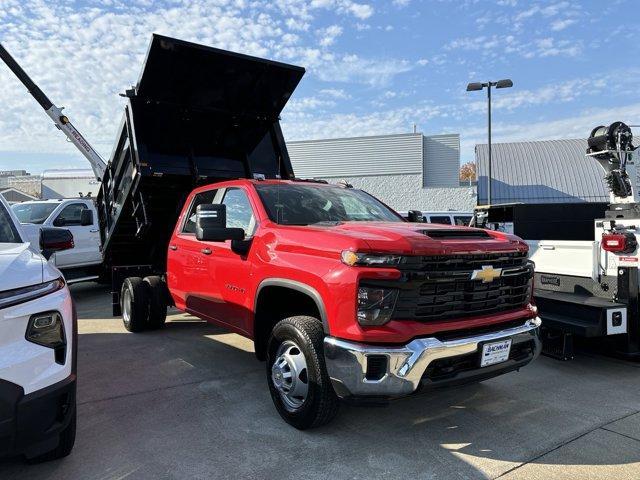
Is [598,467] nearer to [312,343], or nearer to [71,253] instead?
[312,343]

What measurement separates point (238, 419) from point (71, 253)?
8.13 metres

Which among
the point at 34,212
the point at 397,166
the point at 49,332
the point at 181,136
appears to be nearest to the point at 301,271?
the point at 49,332

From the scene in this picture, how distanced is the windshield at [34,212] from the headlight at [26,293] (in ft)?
28.6

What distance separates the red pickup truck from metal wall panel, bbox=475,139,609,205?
91.6 feet

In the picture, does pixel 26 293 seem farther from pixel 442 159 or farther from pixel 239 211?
pixel 442 159

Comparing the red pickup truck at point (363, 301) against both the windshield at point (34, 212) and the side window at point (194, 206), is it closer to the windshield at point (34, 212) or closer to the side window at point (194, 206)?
the side window at point (194, 206)

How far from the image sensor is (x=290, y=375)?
372 cm

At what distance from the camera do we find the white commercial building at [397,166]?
3064 centimetres

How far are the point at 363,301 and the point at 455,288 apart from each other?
0.71 metres

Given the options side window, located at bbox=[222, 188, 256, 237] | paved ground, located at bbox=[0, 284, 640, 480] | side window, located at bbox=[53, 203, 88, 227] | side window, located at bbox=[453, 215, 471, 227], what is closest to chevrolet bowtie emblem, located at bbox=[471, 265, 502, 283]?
paved ground, located at bbox=[0, 284, 640, 480]

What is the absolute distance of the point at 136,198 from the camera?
7.08 metres

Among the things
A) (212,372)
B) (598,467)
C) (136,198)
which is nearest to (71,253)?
(136,198)

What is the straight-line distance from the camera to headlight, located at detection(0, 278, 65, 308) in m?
2.50

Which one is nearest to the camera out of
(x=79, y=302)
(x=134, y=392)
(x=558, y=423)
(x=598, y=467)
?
(x=598, y=467)
